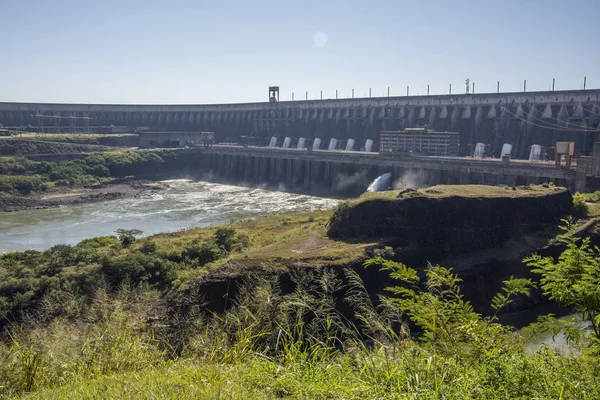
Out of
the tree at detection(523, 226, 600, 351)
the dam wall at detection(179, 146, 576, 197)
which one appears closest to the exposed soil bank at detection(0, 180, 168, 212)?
the dam wall at detection(179, 146, 576, 197)

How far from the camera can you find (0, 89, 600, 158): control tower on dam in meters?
57.1

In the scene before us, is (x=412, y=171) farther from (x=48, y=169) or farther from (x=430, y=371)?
(x=430, y=371)

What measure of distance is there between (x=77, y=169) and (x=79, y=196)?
11.7 m

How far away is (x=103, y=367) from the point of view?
8.92 meters

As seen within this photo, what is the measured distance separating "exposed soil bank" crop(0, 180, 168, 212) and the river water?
5.27 ft

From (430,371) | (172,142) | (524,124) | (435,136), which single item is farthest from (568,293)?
(172,142)

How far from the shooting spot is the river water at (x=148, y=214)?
41188mm

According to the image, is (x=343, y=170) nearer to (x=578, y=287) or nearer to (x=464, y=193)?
(x=464, y=193)

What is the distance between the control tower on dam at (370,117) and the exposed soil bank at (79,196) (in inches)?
1086

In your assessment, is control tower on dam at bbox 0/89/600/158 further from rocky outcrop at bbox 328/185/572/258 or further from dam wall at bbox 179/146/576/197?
rocky outcrop at bbox 328/185/572/258

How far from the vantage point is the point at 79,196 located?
187 ft

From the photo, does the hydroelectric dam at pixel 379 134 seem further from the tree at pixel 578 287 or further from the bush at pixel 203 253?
the tree at pixel 578 287

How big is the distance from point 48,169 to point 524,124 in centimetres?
5391

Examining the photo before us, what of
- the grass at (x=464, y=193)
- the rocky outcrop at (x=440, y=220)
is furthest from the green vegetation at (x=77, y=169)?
the rocky outcrop at (x=440, y=220)
